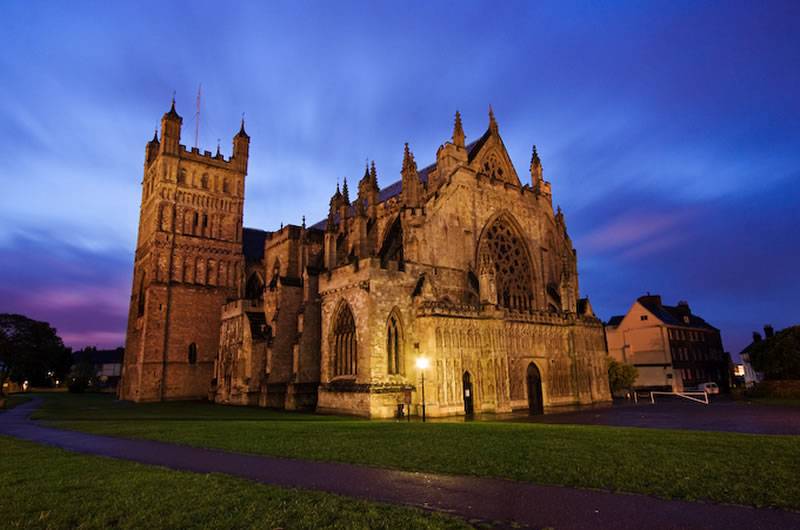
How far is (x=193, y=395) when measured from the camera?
44.9m

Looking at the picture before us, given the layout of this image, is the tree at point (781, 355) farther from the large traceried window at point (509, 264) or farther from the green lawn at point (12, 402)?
the green lawn at point (12, 402)

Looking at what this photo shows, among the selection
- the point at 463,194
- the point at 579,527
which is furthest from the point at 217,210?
the point at 579,527

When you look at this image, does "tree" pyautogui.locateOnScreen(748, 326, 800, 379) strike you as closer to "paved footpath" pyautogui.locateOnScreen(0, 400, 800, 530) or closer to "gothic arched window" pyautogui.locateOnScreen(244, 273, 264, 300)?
"paved footpath" pyautogui.locateOnScreen(0, 400, 800, 530)

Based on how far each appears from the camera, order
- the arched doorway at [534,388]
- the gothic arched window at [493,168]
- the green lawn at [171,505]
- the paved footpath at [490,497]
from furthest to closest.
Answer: the gothic arched window at [493,168] → the arched doorway at [534,388] → the paved footpath at [490,497] → the green lawn at [171,505]

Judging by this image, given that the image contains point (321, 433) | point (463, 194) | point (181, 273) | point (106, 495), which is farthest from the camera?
point (181, 273)

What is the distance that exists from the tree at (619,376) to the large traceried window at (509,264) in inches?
580

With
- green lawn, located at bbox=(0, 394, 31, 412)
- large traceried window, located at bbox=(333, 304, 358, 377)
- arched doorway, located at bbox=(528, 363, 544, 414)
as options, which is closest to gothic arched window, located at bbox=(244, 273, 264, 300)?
green lawn, located at bbox=(0, 394, 31, 412)

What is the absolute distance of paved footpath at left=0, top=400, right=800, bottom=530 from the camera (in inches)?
253

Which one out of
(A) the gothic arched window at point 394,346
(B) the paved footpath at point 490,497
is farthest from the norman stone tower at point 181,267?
(B) the paved footpath at point 490,497

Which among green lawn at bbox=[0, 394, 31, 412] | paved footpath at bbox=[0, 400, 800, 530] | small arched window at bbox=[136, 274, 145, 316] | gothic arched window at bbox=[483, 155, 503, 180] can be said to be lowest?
paved footpath at bbox=[0, 400, 800, 530]

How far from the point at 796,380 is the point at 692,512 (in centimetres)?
3939

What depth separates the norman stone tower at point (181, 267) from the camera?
145ft

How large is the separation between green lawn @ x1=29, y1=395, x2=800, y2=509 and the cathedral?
423 inches

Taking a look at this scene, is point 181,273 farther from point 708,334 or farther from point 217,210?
point 708,334
